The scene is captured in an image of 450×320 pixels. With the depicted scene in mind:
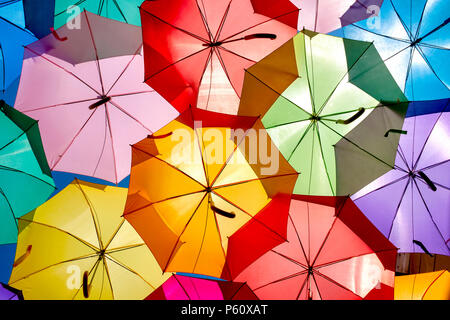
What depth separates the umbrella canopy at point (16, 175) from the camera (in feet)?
12.3

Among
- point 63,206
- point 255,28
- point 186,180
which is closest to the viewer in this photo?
point 186,180

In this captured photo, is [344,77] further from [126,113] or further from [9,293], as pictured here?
[9,293]

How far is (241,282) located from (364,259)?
3.88 ft

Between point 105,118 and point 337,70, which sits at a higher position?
point 337,70

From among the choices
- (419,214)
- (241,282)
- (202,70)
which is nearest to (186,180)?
(241,282)

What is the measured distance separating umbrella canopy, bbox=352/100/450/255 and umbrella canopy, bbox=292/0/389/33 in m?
1.25

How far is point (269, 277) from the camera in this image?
3.50 metres

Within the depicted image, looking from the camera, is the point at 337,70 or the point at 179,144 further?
the point at 337,70

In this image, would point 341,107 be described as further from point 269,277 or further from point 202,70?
point 269,277

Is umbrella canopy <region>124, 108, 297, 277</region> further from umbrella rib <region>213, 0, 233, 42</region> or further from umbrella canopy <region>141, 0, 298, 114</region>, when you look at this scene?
umbrella rib <region>213, 0, 233, 42</region>

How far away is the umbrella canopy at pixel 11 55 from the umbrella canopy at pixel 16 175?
16.9 inches

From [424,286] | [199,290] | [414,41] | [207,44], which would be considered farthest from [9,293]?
[414,41]

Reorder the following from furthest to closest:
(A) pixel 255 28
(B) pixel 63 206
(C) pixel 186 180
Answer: (A) pixel 255 28
(B) pixel 63 206
(C) pixel 186 180

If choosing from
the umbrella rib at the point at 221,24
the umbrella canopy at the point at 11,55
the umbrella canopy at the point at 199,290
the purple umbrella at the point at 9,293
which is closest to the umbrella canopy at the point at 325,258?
the umbrella canopy at the point at 199,290
